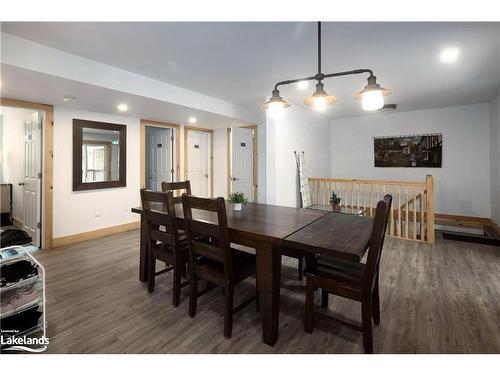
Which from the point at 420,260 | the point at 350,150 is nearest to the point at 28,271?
the point at 420,260

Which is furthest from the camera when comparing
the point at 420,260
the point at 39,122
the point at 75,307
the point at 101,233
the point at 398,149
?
the point at 398,149

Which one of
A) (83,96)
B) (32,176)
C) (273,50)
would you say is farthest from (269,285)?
(32,176)

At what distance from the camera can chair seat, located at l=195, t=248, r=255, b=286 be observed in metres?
1.90

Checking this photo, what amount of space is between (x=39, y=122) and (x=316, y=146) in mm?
5084

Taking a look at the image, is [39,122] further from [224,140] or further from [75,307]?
[224,140]

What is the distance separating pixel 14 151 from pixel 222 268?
16.7 ft

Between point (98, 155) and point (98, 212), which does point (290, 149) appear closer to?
point (98, 155)

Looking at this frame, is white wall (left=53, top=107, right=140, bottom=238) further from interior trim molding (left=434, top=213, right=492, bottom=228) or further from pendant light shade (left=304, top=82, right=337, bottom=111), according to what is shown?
interior trim molding (left=434, top=213, right=492, bottom=228)

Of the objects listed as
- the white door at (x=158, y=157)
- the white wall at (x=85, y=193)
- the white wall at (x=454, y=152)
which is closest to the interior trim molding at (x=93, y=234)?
the white wall at (x=85, y=193)

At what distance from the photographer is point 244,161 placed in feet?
16.5

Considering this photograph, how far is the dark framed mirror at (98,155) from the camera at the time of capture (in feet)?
13.3

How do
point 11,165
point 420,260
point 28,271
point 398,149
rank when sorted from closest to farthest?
point 28,271 → point 420,260 → point 11,165 → point 398,149

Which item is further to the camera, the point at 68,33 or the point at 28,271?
the point at 68,33

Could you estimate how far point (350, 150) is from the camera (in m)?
6.41
